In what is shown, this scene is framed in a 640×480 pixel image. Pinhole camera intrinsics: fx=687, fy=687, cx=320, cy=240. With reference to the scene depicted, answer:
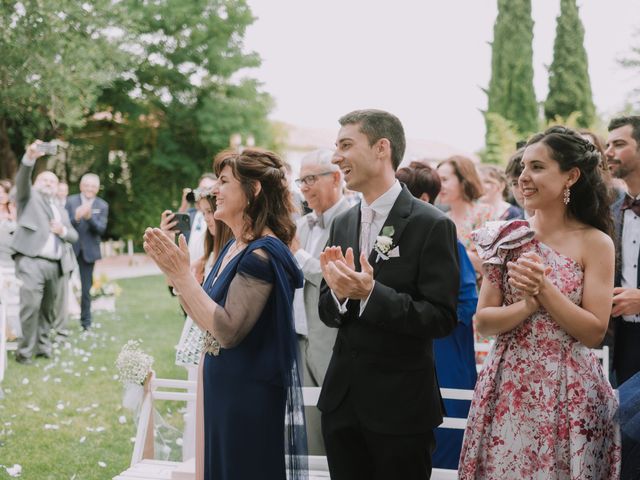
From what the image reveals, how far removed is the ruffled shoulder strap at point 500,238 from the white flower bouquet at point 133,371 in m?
2.05

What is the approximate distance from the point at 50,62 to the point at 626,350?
1998 cm

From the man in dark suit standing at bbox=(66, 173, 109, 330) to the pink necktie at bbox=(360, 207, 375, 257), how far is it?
27.5ft

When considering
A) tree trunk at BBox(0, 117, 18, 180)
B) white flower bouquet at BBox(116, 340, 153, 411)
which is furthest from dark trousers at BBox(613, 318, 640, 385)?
tree trunk at BBox(0, 117, 18, 180)

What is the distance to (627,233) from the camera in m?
3.56

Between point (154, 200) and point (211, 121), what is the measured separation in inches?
160

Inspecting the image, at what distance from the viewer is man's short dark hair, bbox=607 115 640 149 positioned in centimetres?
356

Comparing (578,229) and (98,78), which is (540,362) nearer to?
(578,229)

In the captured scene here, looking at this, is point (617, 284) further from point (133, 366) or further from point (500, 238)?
point (133, 366)

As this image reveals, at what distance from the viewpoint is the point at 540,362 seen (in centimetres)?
266

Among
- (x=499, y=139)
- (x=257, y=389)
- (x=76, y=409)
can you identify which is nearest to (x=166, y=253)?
(x=257, y=389)

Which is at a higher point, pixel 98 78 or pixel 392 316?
pixel 98 78

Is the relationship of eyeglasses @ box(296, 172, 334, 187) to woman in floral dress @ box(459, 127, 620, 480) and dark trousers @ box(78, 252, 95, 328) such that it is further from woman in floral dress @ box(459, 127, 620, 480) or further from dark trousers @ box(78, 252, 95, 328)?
dark trousers @ box(78, 252, 95, 328)

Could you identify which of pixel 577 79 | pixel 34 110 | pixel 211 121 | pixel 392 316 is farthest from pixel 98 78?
pixel 392 316

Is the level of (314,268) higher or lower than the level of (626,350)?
higher
